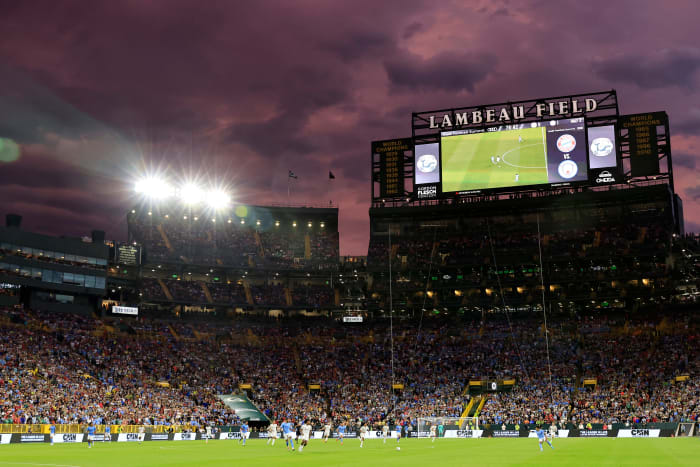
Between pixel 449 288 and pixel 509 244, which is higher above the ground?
pixel 509 244

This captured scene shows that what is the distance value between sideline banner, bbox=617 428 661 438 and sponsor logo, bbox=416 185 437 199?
37554 millimetres

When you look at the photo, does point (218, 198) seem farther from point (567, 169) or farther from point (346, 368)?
point (567, 169)

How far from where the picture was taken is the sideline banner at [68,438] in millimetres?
58125

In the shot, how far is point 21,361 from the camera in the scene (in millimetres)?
67875

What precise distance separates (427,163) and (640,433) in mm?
42584

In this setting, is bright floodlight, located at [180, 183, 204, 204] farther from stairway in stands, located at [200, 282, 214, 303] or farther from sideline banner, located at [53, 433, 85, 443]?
sideline banner, located at [53, 433, 85, 443]

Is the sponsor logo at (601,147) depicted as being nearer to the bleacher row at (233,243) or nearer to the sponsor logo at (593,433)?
the sponsor logo at (593,433)

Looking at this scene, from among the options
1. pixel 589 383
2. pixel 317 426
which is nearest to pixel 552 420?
pixel 589 383

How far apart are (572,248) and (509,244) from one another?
28.9 feet

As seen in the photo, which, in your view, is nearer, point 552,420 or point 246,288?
point 552,420

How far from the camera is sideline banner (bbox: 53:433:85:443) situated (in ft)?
191

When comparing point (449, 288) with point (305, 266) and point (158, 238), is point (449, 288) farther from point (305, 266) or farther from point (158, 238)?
point (158, 238)

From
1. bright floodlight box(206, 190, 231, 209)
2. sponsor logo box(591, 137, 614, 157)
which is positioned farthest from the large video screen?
bright floodlight box(206, 190, 231, 209)

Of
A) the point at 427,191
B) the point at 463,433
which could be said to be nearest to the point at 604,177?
the point at 427,191
